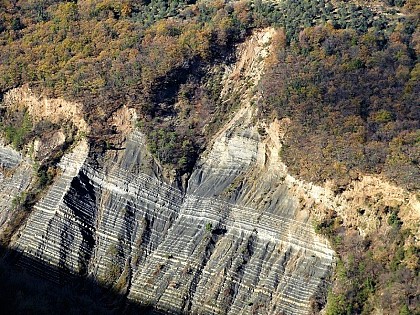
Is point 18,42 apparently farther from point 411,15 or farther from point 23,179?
point 411,15

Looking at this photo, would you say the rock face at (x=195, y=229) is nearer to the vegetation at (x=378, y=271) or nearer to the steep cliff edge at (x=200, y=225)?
the steep cliff edge at (x=200, y=225)

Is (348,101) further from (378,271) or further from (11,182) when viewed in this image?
(11,182)

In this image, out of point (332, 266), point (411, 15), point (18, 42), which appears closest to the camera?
point (332, 266)

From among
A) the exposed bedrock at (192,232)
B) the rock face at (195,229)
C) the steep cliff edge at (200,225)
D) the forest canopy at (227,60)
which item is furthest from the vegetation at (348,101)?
the exposed bedrock at (192,232)

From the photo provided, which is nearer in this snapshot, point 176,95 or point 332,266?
point 332,266

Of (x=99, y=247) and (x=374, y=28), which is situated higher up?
(x=374, y=28)

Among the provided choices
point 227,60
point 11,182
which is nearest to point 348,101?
point 227,60

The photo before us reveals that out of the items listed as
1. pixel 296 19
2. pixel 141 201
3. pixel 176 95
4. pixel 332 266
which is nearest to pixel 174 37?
pixel 176 95
